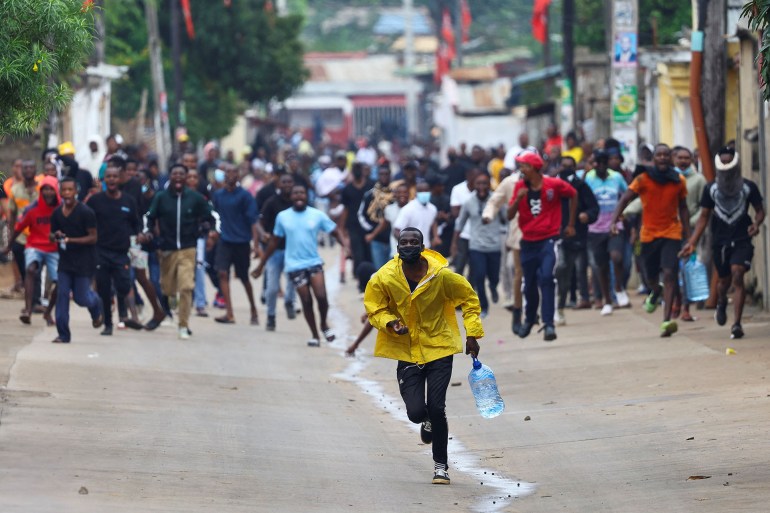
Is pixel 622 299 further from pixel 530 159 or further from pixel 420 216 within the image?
pixel 530 159

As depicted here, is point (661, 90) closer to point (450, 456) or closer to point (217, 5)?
point (450, 456)

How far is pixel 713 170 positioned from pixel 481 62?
58716mm

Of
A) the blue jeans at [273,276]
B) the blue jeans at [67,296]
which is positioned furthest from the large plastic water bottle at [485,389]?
the blue jeans at [273,276]

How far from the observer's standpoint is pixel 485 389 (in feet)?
33.1

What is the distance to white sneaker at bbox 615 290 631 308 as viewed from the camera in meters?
20.0

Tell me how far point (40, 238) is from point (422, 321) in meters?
8.43

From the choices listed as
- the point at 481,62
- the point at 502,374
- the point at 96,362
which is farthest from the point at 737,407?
the point at 481,62

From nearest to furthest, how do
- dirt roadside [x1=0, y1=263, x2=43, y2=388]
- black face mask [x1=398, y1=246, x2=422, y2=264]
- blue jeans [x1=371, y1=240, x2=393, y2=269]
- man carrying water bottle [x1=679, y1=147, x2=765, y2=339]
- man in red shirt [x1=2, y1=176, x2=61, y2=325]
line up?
black face mask [x1=398, y1=246, x2=422, y2=264]
dirt roadside [x1=0, y1=263, x2=43, y2=388]
man carrying water bottle [x1=679, y1=147, x2=765, y2=339]
man in red shirt [x1=2, y1=176, x2=61, y2=325]
blue jeans [x1=371, y1=240, x2=393, y2=269]

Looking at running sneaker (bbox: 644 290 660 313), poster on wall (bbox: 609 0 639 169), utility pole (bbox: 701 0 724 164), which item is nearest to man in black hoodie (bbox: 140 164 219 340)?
running sneaker (bbox: 644 290 660 313)

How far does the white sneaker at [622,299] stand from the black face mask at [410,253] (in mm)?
10330

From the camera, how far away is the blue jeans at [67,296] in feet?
52.5

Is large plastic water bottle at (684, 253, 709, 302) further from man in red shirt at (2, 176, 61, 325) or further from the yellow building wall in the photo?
man in red shirt at (2, 176, 61, 325)

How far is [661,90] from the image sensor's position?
28.5 metres

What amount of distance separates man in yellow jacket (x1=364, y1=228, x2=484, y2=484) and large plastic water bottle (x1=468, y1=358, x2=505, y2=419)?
6.4 inches
